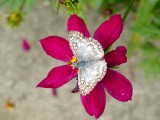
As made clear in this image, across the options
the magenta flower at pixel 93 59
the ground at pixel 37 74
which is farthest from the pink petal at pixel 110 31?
the ground at pixel 37 74

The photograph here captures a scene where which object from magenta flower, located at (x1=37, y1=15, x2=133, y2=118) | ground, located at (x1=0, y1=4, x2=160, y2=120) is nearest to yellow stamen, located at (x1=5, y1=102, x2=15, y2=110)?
ground, located at (x1=0, y1=4, x2=160, y2=120)

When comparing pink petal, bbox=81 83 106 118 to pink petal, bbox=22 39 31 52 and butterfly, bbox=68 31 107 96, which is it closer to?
butterfly, bbox=68 31 107 96

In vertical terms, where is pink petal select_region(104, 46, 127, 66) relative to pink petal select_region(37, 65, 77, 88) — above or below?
above

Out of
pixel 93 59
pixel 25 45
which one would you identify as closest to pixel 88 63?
pixel 93 59

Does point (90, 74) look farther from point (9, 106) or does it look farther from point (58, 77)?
point (9, 106)

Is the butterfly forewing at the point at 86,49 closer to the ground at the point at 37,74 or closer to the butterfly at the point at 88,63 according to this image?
the butterfly at the point at 88,63

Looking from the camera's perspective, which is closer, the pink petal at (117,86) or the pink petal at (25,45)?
the pink petal at (117,86)

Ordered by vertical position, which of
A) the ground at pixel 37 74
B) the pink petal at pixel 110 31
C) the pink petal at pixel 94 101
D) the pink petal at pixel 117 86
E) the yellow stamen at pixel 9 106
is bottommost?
the yellow stamen at pixel 9 106
